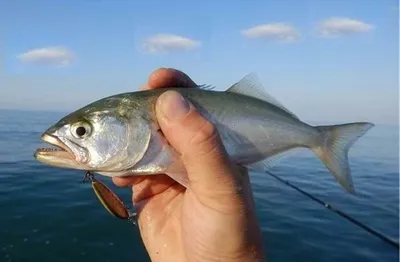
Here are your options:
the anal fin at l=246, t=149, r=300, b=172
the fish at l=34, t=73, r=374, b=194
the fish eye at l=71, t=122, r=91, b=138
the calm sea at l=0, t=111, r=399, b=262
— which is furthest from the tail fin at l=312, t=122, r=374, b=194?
the calm sea at l=0, t=111, r=399, b=262

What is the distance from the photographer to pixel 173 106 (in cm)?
323

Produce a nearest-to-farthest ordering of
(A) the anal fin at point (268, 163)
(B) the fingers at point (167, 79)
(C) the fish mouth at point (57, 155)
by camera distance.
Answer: (C) the fish mouth at point (57, 155) → (A) the anal fin at point (268, 163) → (B) the fingers at point (167, 79)

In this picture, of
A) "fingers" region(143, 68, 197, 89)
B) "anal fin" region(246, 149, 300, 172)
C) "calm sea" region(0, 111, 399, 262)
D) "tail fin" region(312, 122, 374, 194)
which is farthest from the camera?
"calm sea" region(0, 111, 399, 262)

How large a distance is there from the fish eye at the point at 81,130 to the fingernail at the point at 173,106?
754 millimetres

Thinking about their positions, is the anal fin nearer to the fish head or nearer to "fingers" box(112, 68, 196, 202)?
the fish head

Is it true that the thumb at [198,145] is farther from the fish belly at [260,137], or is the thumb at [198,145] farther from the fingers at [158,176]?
the fingers at [158,176]

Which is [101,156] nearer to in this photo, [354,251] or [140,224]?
[140,224]

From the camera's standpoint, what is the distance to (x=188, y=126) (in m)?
3.18

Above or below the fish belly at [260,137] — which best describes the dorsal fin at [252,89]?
above

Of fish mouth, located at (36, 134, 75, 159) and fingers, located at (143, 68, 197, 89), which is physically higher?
fingers, located at (143, 68, 197, 89)

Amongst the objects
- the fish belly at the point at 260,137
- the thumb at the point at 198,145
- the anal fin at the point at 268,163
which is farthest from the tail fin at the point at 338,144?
the thumb at the point at 198,145

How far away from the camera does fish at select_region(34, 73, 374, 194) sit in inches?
136

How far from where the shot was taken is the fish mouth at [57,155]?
3414 mm

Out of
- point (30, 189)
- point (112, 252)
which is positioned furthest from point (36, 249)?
point (30, 189)
